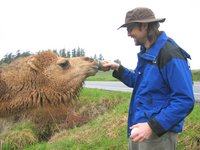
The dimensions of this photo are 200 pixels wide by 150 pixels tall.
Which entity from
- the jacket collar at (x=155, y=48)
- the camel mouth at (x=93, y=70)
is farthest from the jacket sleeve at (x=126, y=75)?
the camel mouth at (x=93, y=70)

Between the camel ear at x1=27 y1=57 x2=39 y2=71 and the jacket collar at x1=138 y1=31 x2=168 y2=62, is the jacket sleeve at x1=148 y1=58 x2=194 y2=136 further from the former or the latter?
the camel ear at x1=27 y1=57 x2=39 y2=71

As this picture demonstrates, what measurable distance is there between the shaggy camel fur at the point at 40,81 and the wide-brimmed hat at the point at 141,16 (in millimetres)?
2794

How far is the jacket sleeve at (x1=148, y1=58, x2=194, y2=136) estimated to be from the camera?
4543mm

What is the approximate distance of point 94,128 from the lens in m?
11.7

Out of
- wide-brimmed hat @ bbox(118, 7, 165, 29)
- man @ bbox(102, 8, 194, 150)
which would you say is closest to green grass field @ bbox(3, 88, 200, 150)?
man @ bbox(102, 8, 194, 150)

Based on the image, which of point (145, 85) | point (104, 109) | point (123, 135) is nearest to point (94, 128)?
point (123, 135)

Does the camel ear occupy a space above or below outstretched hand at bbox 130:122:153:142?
above

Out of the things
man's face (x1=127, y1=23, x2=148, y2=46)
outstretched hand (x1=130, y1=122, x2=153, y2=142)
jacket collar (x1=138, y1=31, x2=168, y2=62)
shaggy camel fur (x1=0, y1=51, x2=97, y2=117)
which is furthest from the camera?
shaggy camel fur (x1=0, y1=51, x2=97, y2=117)

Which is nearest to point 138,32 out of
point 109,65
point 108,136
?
point 109,65

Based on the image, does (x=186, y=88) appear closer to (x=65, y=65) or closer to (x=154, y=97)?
(x=154, y=97)

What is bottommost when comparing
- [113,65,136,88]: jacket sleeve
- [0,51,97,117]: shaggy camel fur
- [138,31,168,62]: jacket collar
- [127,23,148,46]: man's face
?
[0,51,97,117]: shaggy camel fur

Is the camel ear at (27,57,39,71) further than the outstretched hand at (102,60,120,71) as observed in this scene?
Yes

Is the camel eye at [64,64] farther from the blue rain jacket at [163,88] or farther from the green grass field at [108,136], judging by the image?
the blue rain jacket at [163,88]

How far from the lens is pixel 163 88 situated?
4.84 meters
